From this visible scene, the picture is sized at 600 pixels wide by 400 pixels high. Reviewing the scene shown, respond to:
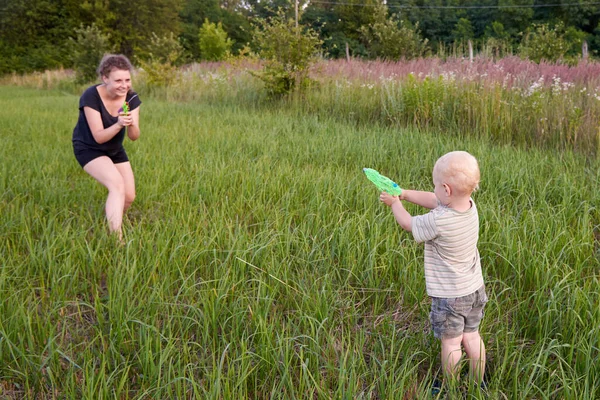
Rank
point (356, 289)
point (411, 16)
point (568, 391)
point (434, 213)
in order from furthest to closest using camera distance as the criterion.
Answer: point (411, 16) < point (356, 289) < point (434, 213) < point (568, 391)

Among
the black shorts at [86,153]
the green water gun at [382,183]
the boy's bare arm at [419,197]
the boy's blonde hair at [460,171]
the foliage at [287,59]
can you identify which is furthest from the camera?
the foliage at [287,59]

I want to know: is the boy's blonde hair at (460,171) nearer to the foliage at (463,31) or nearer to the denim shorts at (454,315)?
the denim shorts at (454,315)

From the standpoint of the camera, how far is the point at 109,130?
312 cm

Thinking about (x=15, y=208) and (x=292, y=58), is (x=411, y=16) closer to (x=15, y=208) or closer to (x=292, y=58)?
(x=292, y=58)

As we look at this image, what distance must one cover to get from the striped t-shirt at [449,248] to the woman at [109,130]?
205 cm

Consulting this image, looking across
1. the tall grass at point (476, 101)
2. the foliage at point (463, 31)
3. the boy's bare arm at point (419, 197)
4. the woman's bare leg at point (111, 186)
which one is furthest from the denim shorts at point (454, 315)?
the foliage at point (463, 31)

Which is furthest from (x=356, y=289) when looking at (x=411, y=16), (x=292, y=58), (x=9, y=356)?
(x=411, y=16)

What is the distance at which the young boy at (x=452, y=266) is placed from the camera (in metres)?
1.67

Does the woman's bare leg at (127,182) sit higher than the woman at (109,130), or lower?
lower

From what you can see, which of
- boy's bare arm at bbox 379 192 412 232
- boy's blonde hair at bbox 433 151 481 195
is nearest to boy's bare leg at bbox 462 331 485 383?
boy's bare arm at bbox 379 192 412 232

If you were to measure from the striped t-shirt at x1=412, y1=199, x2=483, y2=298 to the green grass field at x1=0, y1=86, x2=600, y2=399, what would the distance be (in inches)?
11.8

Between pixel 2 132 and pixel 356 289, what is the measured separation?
22.0ft

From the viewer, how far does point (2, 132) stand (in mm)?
6945

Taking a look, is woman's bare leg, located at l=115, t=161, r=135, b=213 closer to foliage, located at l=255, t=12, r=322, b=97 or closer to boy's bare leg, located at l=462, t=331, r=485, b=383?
boy's bare leg, located at l=462, t=331, r=485, b=383
